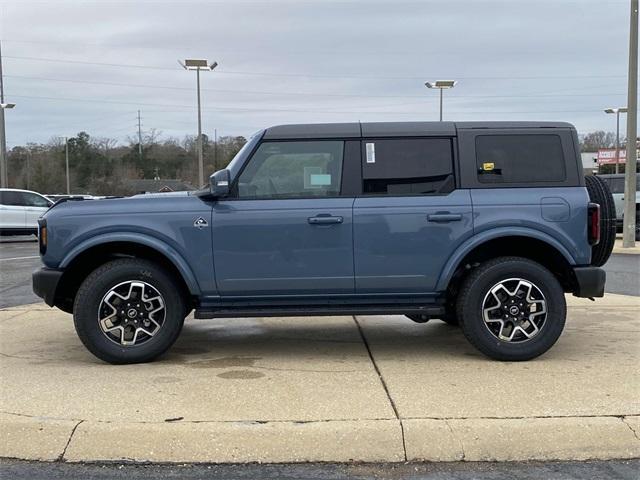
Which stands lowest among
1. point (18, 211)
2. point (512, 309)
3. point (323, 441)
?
point (323, 441)

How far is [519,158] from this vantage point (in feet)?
17.5

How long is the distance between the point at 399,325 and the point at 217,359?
223 centimetres

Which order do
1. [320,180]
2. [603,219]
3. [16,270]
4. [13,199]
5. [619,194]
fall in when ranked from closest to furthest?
[320,180] → [603,219] → [16,270] → [619,194] → [13,199]

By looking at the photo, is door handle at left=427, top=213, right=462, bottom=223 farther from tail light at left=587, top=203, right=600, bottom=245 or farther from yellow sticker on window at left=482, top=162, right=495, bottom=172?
tail light at left=587, top=203, right=600, bottom=245

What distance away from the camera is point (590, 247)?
207 inches

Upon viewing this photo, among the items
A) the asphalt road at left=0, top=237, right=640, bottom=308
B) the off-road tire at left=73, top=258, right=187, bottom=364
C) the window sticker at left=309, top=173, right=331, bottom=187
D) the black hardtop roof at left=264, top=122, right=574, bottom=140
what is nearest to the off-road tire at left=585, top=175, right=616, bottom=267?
the black hardtop roof at left=264, top=122, right=574, bottom=140

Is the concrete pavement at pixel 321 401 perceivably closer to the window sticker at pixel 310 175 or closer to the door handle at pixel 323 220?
the door handle at pixel 323 220

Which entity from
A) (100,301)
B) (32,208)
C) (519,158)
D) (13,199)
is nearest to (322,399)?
(100,301)

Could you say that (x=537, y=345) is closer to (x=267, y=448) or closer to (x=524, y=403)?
(x=524, y=403)

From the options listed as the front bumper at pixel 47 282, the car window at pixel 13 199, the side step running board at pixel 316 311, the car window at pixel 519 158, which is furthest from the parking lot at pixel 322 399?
the car window at pixel 13 199

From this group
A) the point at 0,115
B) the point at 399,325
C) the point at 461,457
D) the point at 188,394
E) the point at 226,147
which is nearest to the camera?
the point at 461,457

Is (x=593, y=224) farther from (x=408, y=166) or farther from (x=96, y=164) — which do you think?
(x=96, y=164)

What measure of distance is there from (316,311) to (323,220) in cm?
76

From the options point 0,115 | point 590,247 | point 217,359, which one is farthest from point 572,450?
point 0,115
